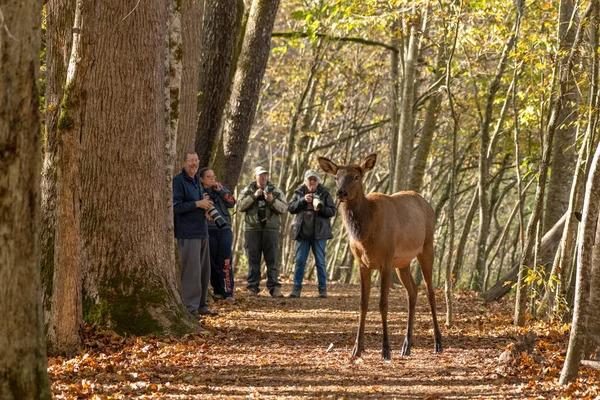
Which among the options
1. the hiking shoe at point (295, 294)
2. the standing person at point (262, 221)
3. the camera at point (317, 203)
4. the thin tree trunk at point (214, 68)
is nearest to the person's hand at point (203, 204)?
the thin tree trunk at point (214, 68)

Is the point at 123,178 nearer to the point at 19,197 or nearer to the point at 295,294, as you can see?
the point at 19,197

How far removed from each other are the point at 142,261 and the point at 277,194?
7.06 metres

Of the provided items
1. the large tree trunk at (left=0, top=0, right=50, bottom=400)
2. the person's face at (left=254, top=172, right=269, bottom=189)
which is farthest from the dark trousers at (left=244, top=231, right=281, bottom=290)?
the large tree trunk at (left=0, top=0, right=50, bottom=400)

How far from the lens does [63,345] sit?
29.7 ft

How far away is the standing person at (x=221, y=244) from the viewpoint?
1515 centimetres

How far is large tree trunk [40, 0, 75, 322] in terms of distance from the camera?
10016 millimetres

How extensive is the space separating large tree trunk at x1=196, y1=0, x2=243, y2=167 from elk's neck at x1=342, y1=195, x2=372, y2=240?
21.2 ft

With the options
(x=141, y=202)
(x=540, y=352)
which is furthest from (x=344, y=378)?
(x=141, y=202)

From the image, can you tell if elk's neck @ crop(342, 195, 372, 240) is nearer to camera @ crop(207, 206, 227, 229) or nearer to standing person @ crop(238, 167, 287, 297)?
camera @ crop(207, 206, 227, 229)

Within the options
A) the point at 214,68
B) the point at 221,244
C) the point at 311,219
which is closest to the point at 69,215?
the point at 221,244

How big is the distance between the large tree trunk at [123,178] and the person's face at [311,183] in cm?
692

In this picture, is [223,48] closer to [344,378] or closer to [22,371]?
[344,378]

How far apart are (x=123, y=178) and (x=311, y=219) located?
7.75 m

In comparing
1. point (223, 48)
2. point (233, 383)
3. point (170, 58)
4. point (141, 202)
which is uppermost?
point (223, 48)
